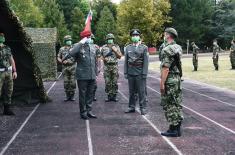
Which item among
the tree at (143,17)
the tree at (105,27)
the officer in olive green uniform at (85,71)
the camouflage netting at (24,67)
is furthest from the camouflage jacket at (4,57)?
the tree at (105,27)

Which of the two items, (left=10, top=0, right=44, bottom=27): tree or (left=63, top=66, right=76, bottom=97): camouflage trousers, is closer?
(left=63, top=66, right=76, bottom=97): camouflage trousers

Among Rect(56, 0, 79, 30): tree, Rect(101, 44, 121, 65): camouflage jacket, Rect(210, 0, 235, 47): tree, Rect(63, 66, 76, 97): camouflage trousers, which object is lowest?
Rect(63, 66, 76, 97): camouflage trousers

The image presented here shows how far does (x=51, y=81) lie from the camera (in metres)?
24.8

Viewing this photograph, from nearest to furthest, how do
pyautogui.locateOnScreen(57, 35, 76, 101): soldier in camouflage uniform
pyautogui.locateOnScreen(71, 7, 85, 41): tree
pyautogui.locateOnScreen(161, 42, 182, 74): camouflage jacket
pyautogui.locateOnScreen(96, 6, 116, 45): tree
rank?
1. pyautogui.locateOnScreen(161, 42, 182, 74): camouflage jacket
2. pyautogui.locateOnScreen(57, 35, 76, 101): soldier in camouflage uniform
3. pyautogui.locateOnScreen(71, 7, 85, 41): tree
4. pyautogui.locateOnScreen(96, 6, 116, 45): tree

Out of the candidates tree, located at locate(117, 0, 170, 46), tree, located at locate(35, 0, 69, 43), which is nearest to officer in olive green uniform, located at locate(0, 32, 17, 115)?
tree, located at locate(35, 0, 69, 43)

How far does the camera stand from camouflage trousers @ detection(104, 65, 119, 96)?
15.3 meters

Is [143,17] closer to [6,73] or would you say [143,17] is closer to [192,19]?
[192,19]

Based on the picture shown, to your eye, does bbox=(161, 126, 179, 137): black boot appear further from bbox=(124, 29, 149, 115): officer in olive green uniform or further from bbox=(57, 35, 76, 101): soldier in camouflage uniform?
bbox=(57, 35, 76, 101): soldier in camouflage uniform

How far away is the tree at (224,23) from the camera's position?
7488cm

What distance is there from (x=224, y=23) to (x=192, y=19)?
201 inches

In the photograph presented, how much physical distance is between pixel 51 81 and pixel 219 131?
51.9 ft

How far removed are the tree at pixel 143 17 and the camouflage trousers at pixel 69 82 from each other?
178ft

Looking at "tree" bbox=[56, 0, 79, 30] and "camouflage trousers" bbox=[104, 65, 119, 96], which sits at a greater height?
"tree" bbox=[56, 0, 79, 30]

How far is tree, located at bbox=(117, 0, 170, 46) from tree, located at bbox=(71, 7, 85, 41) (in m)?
8.18
